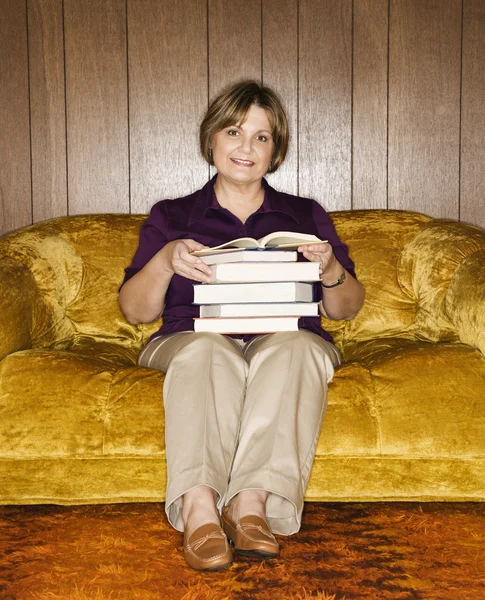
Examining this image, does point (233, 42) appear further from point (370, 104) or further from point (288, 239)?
point (288, 239)

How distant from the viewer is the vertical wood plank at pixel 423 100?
2.60 m

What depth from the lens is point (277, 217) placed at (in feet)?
6.24

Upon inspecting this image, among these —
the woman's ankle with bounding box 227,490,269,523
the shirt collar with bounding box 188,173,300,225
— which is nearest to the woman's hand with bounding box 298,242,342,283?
the shirt collar with bounding box 188,173,300,225

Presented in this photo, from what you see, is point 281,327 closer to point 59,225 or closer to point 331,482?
point 331,482

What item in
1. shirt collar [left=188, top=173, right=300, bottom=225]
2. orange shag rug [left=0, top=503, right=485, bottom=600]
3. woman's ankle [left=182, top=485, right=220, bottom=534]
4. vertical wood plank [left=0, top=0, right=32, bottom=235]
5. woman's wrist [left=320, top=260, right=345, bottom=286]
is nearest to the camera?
orange shag rug [left=0, top=503, right=485, bottom=600]

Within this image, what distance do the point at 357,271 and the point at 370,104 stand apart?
2.61 ft

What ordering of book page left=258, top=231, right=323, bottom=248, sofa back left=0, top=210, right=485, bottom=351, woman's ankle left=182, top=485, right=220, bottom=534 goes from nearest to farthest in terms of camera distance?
woman's ankle left=182, top=485, right=220, bottom=534, book page left=258, top=231, right=323, bottom=248, sofa back left=0, top=210, right=485, bottom=351

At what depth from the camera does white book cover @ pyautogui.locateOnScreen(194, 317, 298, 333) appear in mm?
1521

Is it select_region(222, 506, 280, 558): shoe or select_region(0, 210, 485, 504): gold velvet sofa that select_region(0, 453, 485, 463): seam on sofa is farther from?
select_region(222, 506, 280, 558): shoe

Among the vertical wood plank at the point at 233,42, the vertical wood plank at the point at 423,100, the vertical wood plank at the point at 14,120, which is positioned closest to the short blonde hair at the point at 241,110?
the vertical wood plank at the point at 233,42

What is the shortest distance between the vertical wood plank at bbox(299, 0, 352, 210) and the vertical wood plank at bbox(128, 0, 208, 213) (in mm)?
384

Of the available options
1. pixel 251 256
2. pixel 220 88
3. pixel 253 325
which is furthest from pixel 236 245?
pixel 220 88

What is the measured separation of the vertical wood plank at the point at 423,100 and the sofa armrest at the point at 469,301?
73 cm

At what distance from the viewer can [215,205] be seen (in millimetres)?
1890
